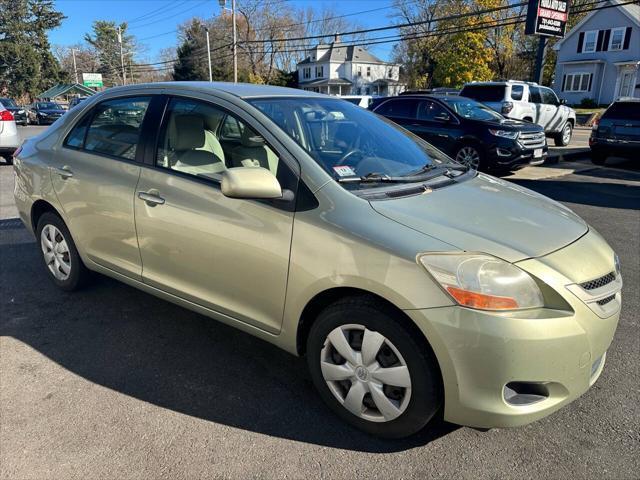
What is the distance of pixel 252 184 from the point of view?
2455 mm

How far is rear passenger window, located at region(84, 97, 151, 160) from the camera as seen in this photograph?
3.33 m

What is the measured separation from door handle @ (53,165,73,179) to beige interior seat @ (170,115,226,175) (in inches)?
39.7

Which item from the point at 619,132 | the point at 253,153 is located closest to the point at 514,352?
the point at 253,153

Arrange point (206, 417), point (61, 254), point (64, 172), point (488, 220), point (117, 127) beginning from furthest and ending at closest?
point (61, 254)
point (64, 172)
point (117, 127)
point (206, 417)
point (488, 220)

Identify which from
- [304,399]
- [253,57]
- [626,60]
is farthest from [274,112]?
[253,57]

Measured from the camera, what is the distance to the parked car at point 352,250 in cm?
210

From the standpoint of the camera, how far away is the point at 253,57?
64.9 meters

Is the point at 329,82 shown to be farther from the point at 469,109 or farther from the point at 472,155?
the point at 472,155

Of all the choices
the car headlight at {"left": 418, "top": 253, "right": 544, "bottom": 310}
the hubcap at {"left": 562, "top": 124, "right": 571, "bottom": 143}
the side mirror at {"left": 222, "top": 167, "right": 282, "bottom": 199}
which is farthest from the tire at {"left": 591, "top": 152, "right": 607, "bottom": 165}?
the side mirror at {"left": 222, "top": 167, "right": 282, "bottom": 199}

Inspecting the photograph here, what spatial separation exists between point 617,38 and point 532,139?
118 ft

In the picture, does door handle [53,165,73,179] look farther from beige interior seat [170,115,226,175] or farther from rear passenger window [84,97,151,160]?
beige interior seat [170,115,226,175]

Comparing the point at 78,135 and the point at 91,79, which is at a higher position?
the point at 91,79

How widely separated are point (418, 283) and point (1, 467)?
2064 millimetres

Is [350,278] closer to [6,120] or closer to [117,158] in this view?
[117,158]
